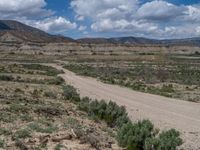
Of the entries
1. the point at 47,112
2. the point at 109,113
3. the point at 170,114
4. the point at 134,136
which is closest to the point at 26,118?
the point at 47,112

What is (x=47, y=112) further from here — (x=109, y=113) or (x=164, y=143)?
(x=164, y=143)

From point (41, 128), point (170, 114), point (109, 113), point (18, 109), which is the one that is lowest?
point (170, 114)

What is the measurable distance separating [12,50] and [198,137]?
171m

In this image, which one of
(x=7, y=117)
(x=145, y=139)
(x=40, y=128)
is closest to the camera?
(x=145, y=139)

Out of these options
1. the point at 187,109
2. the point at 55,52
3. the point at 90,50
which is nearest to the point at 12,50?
the point at 55,52

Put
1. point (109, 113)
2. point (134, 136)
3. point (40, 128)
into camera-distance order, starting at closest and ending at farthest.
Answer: point (134, 136), point (40, 128), point (109, 113)

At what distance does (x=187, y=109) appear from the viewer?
2772 centimetres

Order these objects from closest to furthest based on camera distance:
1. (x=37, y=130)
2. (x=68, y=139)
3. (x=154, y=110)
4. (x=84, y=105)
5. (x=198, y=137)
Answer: (x=68, y=139)
(x=37, y=130)
(x=198, y=137)
(x=84, y=105)
(x=154, y=110)

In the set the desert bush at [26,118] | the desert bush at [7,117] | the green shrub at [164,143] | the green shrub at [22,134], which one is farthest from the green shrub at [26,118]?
the green shrub at [164,143]

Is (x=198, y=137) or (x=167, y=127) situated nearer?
(x=198, y=137)

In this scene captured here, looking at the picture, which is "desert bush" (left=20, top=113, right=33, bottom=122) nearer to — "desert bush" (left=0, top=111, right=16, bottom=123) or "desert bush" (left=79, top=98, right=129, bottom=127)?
"desert bush" (left=0, top=111, right=16, bottom=123)

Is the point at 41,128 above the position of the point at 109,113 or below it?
above

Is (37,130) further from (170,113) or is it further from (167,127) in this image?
(170,113)

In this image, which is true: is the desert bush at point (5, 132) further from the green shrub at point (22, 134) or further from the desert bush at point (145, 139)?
the desert bush at point (145, 139)
